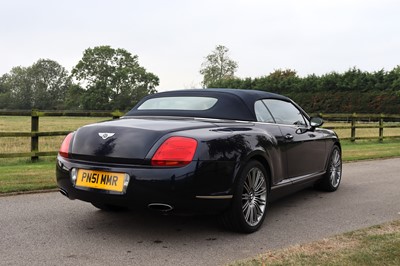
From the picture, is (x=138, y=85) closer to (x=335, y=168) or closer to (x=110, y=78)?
(x=110, y=78)

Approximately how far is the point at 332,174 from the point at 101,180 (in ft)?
12.9

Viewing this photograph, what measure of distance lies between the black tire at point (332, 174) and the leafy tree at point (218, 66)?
71.9 m

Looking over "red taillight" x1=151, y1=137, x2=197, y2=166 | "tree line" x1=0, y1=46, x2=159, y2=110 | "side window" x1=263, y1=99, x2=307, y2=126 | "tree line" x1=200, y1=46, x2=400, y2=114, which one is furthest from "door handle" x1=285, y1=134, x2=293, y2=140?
"tree line" x1=0, y1=46, x2=159, y2=110

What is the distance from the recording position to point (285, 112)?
5203 mm

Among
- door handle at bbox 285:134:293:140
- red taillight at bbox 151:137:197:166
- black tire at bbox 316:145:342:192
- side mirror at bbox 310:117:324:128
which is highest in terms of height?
side mirror at bbox 310:117:324:128

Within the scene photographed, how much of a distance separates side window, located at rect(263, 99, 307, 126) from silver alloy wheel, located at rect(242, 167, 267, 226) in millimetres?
1011

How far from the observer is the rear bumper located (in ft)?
11.1

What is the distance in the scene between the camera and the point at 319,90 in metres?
46.4

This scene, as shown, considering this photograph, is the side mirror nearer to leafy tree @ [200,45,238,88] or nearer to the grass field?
the grass field

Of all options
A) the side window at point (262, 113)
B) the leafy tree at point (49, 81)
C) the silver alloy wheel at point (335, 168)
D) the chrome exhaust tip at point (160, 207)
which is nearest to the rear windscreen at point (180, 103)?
the side window at point (262, 113)

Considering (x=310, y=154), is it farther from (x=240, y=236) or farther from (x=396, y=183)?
(x=396, y=183)

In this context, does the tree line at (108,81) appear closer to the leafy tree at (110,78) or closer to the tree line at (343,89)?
the leafy tree at (110,78)

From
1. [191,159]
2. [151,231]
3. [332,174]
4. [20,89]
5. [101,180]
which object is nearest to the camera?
[191,159]

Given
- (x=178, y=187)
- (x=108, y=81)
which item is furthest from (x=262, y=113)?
(x=108, y=81)
